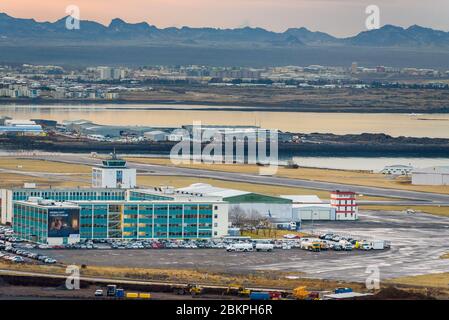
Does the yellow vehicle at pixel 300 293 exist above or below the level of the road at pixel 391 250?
above

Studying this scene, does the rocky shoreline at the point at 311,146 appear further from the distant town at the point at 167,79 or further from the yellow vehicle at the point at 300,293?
the distant town at the point at 167,79

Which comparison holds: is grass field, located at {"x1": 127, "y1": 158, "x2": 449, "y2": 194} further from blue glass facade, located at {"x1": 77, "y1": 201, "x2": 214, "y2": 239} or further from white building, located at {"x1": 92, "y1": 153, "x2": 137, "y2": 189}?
blue glass facade, located at {"x1": 77, "y1": 201, "x2": 214, "y2": 239}

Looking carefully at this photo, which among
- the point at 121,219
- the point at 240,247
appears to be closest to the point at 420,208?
the point at 240,247

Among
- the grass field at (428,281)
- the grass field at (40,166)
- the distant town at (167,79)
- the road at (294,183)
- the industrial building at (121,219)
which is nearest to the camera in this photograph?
the grass field at (428,281)

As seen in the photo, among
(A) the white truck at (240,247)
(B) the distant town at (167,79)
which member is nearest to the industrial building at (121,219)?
(A) the white truck at (240,247)

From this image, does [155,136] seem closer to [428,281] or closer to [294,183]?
[294,183]
